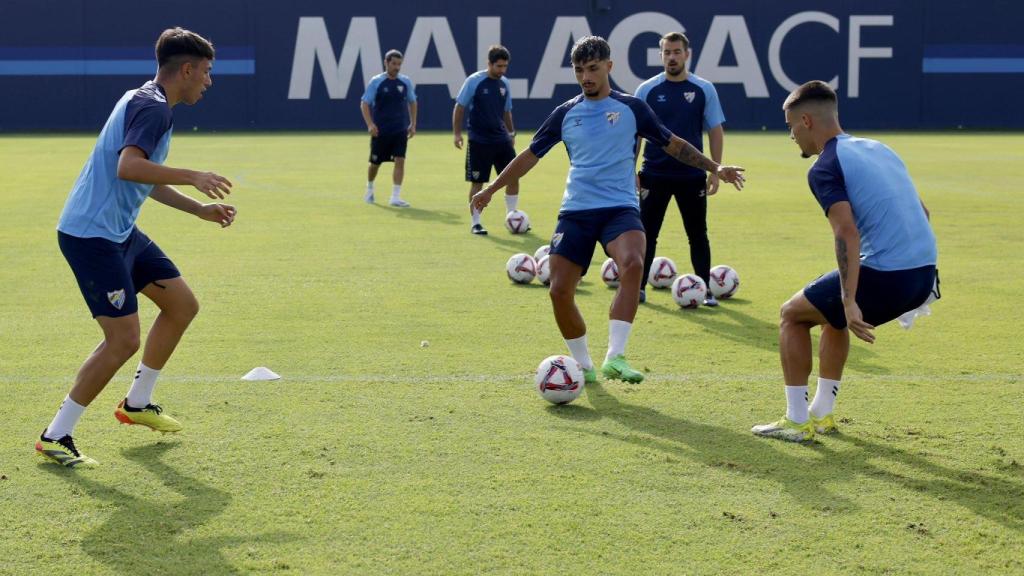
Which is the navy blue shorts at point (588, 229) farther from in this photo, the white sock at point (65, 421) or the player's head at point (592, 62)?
the white sock at point (65, 421)

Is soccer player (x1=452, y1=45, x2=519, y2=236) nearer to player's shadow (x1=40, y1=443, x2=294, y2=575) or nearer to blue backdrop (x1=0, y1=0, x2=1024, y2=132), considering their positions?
player's shadow (x1=40, y1=443, x2=294, y2=575)

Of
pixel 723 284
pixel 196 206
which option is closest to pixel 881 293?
pixel 196 206

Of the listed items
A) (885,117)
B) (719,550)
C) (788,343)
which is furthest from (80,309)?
(885,117)

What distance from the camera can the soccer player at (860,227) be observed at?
5684 mm

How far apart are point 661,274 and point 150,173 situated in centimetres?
675

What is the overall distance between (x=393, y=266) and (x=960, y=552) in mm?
8768

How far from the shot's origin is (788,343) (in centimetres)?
628

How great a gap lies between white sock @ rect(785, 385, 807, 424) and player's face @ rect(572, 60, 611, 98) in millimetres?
2441

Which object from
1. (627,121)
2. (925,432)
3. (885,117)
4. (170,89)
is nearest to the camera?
(170,89)

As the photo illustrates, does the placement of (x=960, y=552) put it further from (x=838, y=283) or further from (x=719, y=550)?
(x=838, y=283)

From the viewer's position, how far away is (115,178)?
5840 millimetres

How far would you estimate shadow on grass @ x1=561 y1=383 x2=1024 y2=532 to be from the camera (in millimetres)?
5422

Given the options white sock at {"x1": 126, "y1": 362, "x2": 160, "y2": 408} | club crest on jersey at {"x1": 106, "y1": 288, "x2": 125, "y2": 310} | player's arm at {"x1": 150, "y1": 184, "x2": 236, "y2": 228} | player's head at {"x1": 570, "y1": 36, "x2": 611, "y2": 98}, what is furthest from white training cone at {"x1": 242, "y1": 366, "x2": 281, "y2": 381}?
player's head at {"x1": 570, "y1": 36, "x2": 611, "y2": 98}

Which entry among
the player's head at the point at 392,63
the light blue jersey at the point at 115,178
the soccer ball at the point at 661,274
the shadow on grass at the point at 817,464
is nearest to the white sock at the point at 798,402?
the shadow on grass at the point at 817,464
